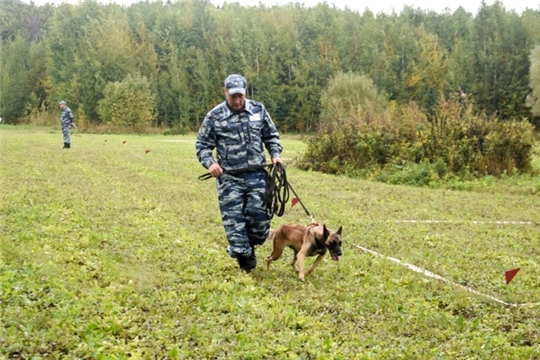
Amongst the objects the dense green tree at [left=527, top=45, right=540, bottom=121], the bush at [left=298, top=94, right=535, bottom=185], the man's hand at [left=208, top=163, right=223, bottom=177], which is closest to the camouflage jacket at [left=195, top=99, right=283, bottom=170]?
the man's hand at [left=208, top=163, right=223, bottom=177]

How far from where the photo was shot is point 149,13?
7738cm

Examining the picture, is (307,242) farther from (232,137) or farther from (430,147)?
(430,147)

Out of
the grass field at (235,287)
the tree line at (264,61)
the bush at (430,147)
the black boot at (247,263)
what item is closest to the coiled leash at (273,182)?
the black boot at (247,263)

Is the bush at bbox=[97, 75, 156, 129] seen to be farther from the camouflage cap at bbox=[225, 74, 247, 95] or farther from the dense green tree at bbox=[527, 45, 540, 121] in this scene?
the camouflage cap at bbox=[225, 74, 247, 95]

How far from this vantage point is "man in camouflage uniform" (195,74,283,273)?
6539mm

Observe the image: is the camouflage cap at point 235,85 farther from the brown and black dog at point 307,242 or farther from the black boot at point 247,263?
the black boot at point 247,263

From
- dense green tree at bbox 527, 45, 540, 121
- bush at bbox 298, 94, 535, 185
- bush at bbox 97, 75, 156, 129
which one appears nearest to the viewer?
bush at bbox 298, 94, 535, 185

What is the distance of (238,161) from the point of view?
6.58m

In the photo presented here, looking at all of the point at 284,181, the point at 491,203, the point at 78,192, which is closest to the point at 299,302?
the point at 284,181

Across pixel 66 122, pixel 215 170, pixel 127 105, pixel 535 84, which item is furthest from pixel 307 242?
pixel 535 84

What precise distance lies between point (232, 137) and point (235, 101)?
0.38 m

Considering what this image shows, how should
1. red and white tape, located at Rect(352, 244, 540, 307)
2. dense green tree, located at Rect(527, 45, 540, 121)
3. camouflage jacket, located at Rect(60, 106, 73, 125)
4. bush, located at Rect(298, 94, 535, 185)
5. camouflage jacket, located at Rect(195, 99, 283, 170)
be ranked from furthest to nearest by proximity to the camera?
dense green tree, located at Rect(527, 45, 540, 121) < camouflage jacket, located at Rect(60, 106, 73, 125) < bush, located at Rect(298, 94, 535, 185) < camouflage jacket, located at Rect(195, 99, 283, 170) < red and white tape, located at Rect(352, 244, 540, 307)

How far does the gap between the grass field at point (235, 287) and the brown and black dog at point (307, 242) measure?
0.68 feet

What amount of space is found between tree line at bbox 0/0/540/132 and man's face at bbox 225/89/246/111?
5188 centimetres
